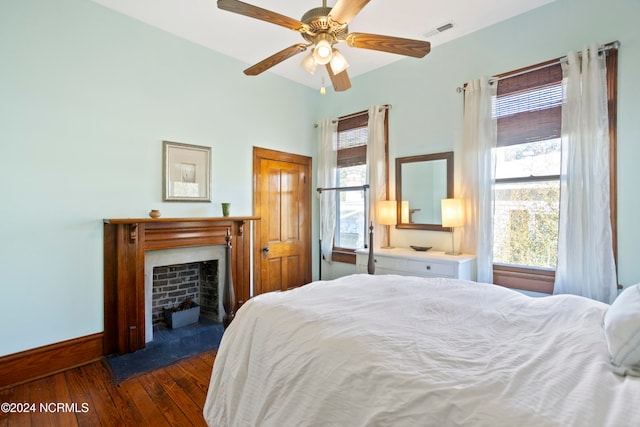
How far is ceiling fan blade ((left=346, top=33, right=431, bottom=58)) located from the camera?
208cm

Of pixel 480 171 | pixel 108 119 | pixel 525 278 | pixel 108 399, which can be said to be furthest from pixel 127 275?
pixel 525 278

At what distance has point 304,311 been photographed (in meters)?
1.51

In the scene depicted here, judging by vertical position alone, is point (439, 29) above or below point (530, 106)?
above

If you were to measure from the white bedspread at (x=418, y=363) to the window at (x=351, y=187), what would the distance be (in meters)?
2.50

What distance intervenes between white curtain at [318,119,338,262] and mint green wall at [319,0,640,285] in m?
0.26

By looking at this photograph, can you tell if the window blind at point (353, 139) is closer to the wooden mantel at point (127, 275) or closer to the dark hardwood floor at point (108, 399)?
the wooden mantel at point (127, 275)

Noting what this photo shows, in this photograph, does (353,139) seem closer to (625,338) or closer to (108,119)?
(108,119)

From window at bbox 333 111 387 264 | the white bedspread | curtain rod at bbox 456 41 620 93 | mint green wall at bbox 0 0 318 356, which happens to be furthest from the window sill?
mint green wall at bbox 0 0 318 356

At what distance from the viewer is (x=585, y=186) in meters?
2.53

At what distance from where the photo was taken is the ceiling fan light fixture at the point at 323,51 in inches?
80.1

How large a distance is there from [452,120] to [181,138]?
302cm

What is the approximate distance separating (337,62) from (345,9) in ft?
1.37

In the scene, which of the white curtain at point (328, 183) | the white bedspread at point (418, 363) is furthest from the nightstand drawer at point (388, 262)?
the white bedspread at point (418, 363)

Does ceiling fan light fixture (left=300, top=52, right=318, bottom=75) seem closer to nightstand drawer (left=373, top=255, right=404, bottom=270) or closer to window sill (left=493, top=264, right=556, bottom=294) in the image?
nightstand drawer (left=373, top=255, right=404, bottom=270)
